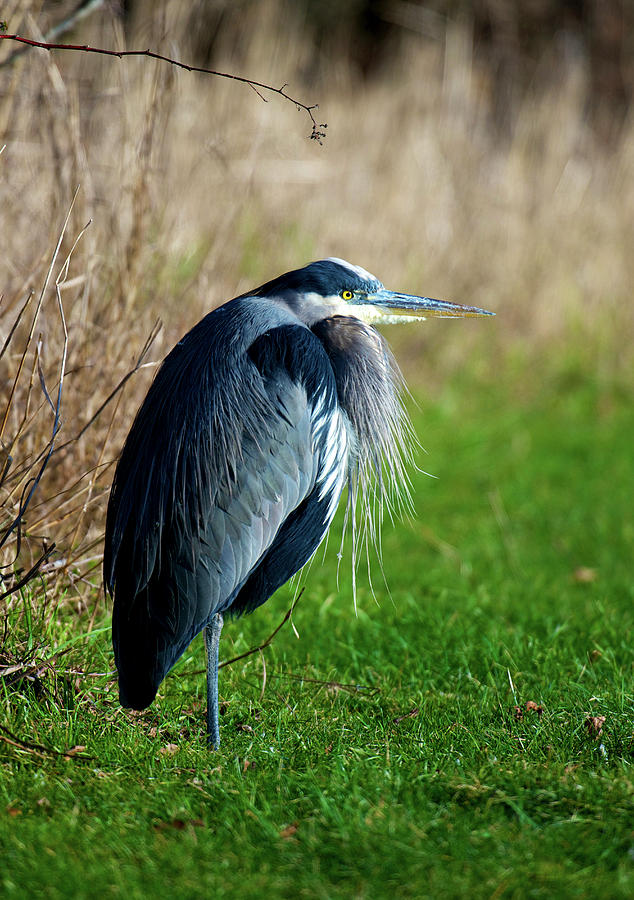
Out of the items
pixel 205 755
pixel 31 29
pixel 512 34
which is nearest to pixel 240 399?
pixel 205 755

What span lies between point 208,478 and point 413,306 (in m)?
1.00

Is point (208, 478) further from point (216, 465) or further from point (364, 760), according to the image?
Answer: point (364, 760)

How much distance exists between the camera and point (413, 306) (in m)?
3.73

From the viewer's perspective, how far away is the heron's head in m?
3.57

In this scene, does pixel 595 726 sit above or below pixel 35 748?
above

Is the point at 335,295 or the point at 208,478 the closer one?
the point at 208,478

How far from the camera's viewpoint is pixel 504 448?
8578mm

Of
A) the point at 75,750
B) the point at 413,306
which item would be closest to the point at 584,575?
the point at 413,306

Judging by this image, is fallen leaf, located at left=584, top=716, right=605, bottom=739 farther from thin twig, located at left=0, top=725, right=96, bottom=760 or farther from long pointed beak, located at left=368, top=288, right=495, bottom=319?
thin twig, located at left=0, top=725, right=96, bottom=760

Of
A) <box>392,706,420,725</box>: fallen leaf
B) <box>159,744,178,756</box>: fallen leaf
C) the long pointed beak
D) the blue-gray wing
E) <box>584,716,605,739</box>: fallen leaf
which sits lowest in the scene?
<box>159,744,178,756</box>: fallen leaf

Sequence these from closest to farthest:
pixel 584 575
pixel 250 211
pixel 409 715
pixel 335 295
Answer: pixel 335 295 → pixel 409 715 → pixel 584 575 → pixel 250 211

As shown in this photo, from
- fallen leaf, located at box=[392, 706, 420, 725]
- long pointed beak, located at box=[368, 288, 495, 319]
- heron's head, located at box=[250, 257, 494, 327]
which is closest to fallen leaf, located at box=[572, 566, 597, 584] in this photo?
fallen leaf, located at box=[392, 706, 420, 725]

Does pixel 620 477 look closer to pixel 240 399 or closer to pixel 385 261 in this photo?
pixel 385 261

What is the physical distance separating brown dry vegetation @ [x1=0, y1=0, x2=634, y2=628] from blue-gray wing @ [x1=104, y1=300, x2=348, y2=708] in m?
0.58
